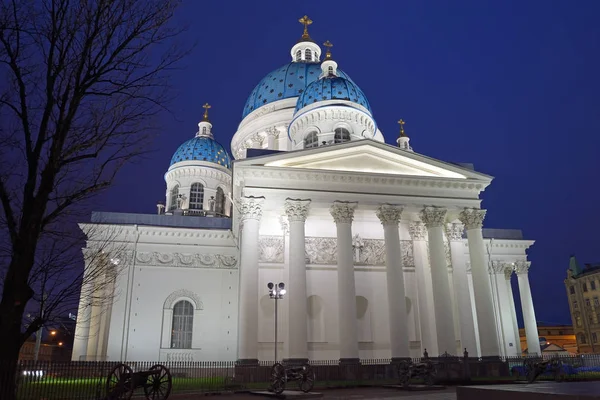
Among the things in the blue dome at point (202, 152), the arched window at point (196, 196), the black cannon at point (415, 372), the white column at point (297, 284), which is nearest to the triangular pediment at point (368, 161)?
the white column at point (297, 284)

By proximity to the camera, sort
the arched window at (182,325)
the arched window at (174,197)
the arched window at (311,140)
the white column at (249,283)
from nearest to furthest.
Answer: the white column at (249,283) < the arched window at (182,325) < the arched window at (311,140) < the arched window at (174,197)

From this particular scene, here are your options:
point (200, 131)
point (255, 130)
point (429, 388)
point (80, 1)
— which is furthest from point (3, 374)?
point (200, 131)

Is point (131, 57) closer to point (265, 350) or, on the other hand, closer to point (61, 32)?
point (61, 32)

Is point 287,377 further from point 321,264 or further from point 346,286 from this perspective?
point 321,264

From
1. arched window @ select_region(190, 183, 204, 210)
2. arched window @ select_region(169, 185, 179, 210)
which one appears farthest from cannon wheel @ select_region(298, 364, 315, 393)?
arched window @ select_region(169, 185, 179, 210)

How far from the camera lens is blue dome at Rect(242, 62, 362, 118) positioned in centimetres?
3909

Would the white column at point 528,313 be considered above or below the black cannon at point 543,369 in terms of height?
above

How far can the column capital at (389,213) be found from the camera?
74.7ft

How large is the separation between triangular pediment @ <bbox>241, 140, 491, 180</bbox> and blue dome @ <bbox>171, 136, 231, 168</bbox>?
17238mm

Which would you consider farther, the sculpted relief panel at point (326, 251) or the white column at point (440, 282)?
the sculpted relief panel at point (326, 251)

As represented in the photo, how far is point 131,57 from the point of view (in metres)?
9.23

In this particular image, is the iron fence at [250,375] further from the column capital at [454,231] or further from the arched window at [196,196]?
the arched window at [196,196]

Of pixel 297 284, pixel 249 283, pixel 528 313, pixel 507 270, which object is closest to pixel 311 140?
pixel 297 284

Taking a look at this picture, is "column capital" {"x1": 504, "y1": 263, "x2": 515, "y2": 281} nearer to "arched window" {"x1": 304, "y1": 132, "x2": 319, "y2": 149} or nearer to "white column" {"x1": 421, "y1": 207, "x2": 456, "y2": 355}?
"white column" {"x1": 421, "y1": 207, "x2": 456, "y2": 355}
